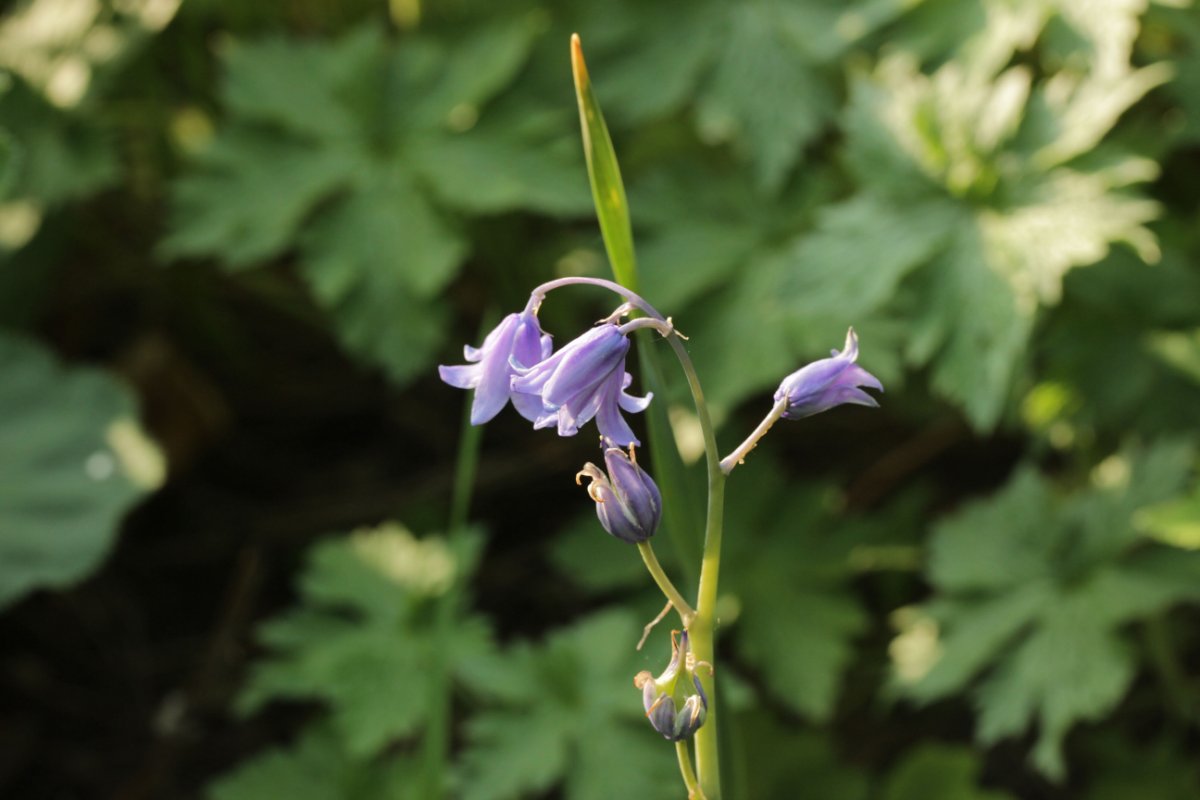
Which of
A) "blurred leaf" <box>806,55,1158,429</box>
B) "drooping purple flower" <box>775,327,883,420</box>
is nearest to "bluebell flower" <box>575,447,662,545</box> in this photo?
"drooping purple flower" <box>775,327,883,420</box>

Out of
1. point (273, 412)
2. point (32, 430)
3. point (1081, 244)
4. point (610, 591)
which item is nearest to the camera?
point (1081, 244)

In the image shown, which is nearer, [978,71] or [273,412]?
[978,71]

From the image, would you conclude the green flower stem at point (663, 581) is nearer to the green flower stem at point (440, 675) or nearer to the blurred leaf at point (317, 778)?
the green flower stem at point (440, 675)

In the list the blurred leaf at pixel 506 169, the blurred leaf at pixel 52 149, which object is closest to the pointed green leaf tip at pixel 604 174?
the blurred leaf at pixel 506 169

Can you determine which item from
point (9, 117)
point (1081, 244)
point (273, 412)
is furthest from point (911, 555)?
point (9, 117)

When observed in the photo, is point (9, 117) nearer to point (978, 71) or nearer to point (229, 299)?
point (229, 299)

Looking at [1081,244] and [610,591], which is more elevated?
[1081,244]

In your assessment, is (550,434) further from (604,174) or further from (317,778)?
(604,174)
